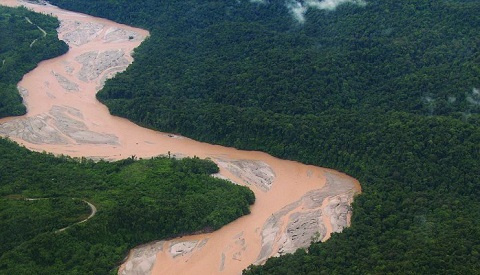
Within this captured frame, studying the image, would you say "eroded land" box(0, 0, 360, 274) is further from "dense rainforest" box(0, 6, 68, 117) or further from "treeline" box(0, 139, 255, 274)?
"treeline" box(0, 139, 255, 274)

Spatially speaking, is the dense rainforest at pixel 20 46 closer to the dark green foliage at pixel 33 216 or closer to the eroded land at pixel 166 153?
the eroded land at pixel 166 153

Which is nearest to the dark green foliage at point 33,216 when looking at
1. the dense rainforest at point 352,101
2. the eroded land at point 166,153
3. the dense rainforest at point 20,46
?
the eroded land at point 166,153

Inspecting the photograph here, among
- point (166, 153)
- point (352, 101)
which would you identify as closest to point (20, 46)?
point (166, 153)

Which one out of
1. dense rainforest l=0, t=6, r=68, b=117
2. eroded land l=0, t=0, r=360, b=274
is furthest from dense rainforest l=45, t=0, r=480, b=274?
dense rainforest l=0, t=6, r=68, b=117

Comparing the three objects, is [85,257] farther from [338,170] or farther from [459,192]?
[459,192]

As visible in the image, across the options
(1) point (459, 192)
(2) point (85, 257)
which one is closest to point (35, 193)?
(2) point (85, 257)

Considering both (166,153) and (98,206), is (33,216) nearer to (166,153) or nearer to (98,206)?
(98,206)
